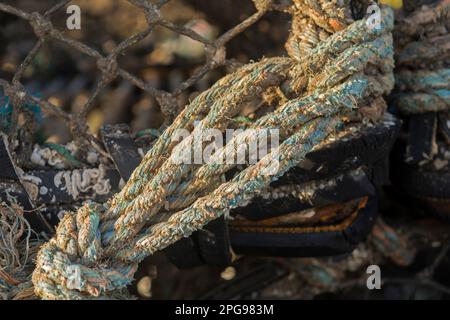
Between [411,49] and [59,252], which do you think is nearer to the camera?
[59,252]

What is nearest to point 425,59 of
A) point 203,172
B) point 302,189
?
point 302,189

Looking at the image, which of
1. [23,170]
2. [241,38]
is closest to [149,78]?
[241,38]

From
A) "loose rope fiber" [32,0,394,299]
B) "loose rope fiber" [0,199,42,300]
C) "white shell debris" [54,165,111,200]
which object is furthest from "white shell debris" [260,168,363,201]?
"loose rope fiber" [0,199,42,300]

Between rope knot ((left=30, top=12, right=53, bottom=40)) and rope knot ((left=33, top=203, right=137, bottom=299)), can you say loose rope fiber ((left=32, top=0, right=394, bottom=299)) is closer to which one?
rope knot ((left=33, top=203, right=137, bottom=299))

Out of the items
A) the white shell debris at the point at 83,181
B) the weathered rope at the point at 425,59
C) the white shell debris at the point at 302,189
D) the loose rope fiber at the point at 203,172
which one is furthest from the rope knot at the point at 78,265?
the weathered rope at the point at 425,59

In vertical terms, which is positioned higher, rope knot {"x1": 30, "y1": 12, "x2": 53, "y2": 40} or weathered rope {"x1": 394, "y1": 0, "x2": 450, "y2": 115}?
rope knot {"x1": 30, "y1": 12, "x2": 53, "y2": 40}
